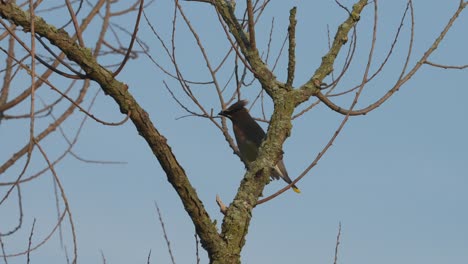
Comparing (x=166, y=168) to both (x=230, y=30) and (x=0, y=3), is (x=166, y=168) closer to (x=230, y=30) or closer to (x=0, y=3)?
(x=0, y=3)

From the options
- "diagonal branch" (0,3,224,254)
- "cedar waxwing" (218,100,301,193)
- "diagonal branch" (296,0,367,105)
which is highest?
"cedar waxwing" (218,100,301,193)

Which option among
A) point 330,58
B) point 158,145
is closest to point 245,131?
point 330,58

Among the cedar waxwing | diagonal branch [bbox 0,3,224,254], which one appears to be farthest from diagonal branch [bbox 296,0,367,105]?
the cedar waxwing

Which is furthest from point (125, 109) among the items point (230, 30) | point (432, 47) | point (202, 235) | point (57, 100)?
point (57, 100)

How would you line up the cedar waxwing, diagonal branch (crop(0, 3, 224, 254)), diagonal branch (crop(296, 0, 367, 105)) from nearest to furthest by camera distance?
diagonal branch (crop(0, 3, 224, 254)) → diagonal branch (crop(296, 0, 367, 105)) → the cedar waxwing

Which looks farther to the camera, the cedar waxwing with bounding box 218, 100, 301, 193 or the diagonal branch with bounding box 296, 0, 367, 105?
the cedar waxwing with bounding box 218, 100, 301, 193

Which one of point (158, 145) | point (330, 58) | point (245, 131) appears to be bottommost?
point (158, 145)

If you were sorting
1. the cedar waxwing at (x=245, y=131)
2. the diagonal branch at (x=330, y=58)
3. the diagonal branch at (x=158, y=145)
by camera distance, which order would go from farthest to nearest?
1. the cedar waxwing at (x=245, y=131)
2. the diagonal branch at (x=330, y=58)
3. the diagonal branch at (x=158, y=145)

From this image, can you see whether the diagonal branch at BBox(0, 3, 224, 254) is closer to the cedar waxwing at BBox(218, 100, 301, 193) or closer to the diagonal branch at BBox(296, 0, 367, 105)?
the diagonal branch at BBox(296, 0, 367, 105)

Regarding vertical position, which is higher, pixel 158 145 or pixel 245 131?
pixel 245 131

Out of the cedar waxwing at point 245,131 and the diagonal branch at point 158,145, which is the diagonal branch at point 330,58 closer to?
the diagonal branch at point 158,145

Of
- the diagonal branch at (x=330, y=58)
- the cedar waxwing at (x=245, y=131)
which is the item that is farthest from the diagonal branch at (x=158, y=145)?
the cedar waxwing at (x=245, y=131)

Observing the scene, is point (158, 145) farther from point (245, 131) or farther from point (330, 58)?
point (245, 131)

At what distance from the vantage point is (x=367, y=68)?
4.29m
